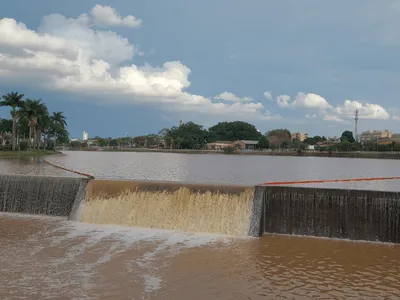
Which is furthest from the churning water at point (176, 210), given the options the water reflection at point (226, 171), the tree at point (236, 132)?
the tree at point (236, 132)

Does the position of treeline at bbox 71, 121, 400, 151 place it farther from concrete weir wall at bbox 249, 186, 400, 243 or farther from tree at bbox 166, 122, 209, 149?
concrete weir wall at bbox 249, 186, 400, 243

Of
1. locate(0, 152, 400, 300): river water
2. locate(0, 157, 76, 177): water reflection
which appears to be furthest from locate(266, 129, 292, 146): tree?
locate(0, 152, 400, 300): river water

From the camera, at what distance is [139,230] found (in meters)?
13.1

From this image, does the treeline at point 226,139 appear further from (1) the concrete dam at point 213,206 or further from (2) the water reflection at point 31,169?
(1) the concrete dam at point 213,206

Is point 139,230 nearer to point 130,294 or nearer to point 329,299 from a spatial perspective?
point 130,294

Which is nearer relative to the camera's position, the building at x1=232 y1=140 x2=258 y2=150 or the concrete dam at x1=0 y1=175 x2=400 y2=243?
the concrete dam at x1=0 y1=175 x2=400 y2=243

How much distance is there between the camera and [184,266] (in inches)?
368

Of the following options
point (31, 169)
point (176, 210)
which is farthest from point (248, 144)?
point (176, 210)

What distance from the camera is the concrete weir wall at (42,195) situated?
15219 millimetres

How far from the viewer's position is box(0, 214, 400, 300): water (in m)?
7.85

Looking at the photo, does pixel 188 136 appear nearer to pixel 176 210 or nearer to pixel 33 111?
pixel 33 111

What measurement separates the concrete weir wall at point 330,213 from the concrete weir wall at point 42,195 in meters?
7.02

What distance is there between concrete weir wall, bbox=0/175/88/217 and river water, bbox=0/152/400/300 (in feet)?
7.78

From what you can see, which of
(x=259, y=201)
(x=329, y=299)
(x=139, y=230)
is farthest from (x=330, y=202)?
(x=139, y=230)
